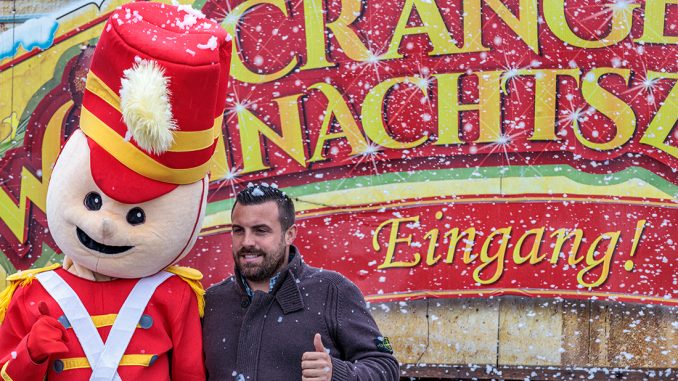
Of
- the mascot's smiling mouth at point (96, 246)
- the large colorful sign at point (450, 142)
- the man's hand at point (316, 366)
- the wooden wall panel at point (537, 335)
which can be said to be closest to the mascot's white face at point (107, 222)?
the mascot's smiling mouth at point (96, 246)

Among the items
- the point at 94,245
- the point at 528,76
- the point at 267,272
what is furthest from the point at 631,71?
the point at 94,245

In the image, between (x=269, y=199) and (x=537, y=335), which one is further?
(x=537, y=335)

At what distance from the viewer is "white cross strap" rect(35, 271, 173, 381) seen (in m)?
3.05

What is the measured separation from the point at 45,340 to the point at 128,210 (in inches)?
18.5

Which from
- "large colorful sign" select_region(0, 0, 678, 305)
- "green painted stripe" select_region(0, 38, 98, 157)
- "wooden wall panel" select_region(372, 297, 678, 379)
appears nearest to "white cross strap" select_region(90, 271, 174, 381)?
"large colorful sign" select_region(0, 0, 678, 305)

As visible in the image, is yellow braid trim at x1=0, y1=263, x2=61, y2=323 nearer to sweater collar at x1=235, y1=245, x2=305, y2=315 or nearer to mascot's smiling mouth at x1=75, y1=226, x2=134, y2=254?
mascot's smiling mouth at x1=75, y1=226, x2=134, y2=254

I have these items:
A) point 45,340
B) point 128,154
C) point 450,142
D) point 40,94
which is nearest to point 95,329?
point 45,340

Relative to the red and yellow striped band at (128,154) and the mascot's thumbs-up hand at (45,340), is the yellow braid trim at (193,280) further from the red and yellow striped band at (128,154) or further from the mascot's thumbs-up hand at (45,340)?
the mascot's thumbs-up hand at (45,340)

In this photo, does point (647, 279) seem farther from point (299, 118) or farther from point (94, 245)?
point (94, 245)

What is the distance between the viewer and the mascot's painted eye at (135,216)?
3106 millimetres

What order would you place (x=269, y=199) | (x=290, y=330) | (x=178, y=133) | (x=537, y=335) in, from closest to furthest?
(x=178, y=133), (x=290, y=330), (x=269, y=199), (x=537, y=335)

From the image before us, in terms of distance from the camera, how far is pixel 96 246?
10.1 ft

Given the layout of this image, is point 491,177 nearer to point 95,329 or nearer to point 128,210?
point 128,210

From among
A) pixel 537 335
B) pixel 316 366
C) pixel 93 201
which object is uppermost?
pixel 93 201
